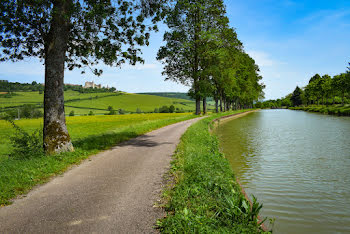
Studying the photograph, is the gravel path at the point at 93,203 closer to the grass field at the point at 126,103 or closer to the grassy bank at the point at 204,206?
the grassy bank at the point at 204,206

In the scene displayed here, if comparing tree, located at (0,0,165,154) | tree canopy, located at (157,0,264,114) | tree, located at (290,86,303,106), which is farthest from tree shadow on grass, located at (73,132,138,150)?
tree, located at (290,86,303,106)

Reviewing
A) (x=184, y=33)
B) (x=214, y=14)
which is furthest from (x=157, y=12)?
(x=214, y=14)

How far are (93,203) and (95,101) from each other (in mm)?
126207

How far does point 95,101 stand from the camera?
12462cm

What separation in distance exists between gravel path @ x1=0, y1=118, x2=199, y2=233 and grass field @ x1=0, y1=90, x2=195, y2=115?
9870 centimetres

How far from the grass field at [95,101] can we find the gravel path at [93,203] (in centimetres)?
9870

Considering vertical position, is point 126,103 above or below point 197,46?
below

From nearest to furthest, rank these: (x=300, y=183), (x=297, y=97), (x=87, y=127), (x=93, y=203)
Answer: (x=93, y=203), (x=300, y=183), (x=87, y=127), (x=297, y=97)

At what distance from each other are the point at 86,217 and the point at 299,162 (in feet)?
34.3

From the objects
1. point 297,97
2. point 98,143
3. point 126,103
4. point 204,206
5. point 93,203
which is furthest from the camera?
point 297,97

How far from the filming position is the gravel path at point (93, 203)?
4.34 meters

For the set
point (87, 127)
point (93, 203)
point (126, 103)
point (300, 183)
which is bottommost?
point (87, 127)

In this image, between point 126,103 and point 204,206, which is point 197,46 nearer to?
point 204,206

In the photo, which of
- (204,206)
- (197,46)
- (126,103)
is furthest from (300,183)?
(126,103)
